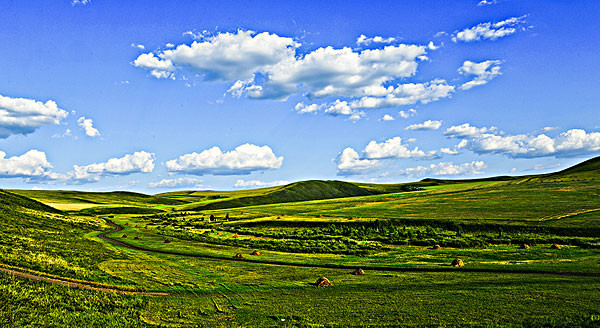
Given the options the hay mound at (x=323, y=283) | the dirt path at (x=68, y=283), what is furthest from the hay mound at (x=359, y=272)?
the dirt path at (x=68, y=283)

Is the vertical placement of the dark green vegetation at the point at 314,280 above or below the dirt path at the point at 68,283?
below

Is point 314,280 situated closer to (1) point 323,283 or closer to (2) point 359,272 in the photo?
(1) point 323,283

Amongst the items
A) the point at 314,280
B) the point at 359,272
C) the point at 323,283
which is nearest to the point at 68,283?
the point at 314,280

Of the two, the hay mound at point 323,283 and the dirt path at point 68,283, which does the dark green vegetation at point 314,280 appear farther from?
the dirt path at point 68,283

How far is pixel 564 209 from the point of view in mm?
89000

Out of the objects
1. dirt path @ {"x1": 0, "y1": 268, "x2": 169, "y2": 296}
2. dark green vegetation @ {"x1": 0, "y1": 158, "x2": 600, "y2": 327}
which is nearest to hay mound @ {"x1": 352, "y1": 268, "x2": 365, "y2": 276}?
dark green vegetation @ {"x1": 0, "y1": 158, "x2": 600, "y2": 327}

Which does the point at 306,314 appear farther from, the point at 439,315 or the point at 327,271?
the point at 327,271

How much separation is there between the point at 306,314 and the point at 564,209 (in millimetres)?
93366

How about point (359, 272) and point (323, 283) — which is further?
point (359, 272)

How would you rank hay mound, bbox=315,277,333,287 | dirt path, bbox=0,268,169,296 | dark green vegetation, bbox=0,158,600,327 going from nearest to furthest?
dark green vegetation, bbox=0,158,600,327
dirt path, bbox=0,268,169,296
hay mound, bbox=315,277,333,287

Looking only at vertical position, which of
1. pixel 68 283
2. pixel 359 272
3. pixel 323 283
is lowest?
pixel 359 272

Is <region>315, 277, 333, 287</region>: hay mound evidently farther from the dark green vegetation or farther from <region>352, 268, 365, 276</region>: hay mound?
<region>352, 268, 365, 276</region>: hay mound

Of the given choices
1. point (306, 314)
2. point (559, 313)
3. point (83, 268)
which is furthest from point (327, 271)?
point (83, 268)

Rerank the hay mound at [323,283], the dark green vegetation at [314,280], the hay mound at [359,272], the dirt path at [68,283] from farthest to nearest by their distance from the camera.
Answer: the hay mound at [359,272] → the hay mound at [323,283] → the dirt path at [68,283] → the dark green vegetation at [314,280]
